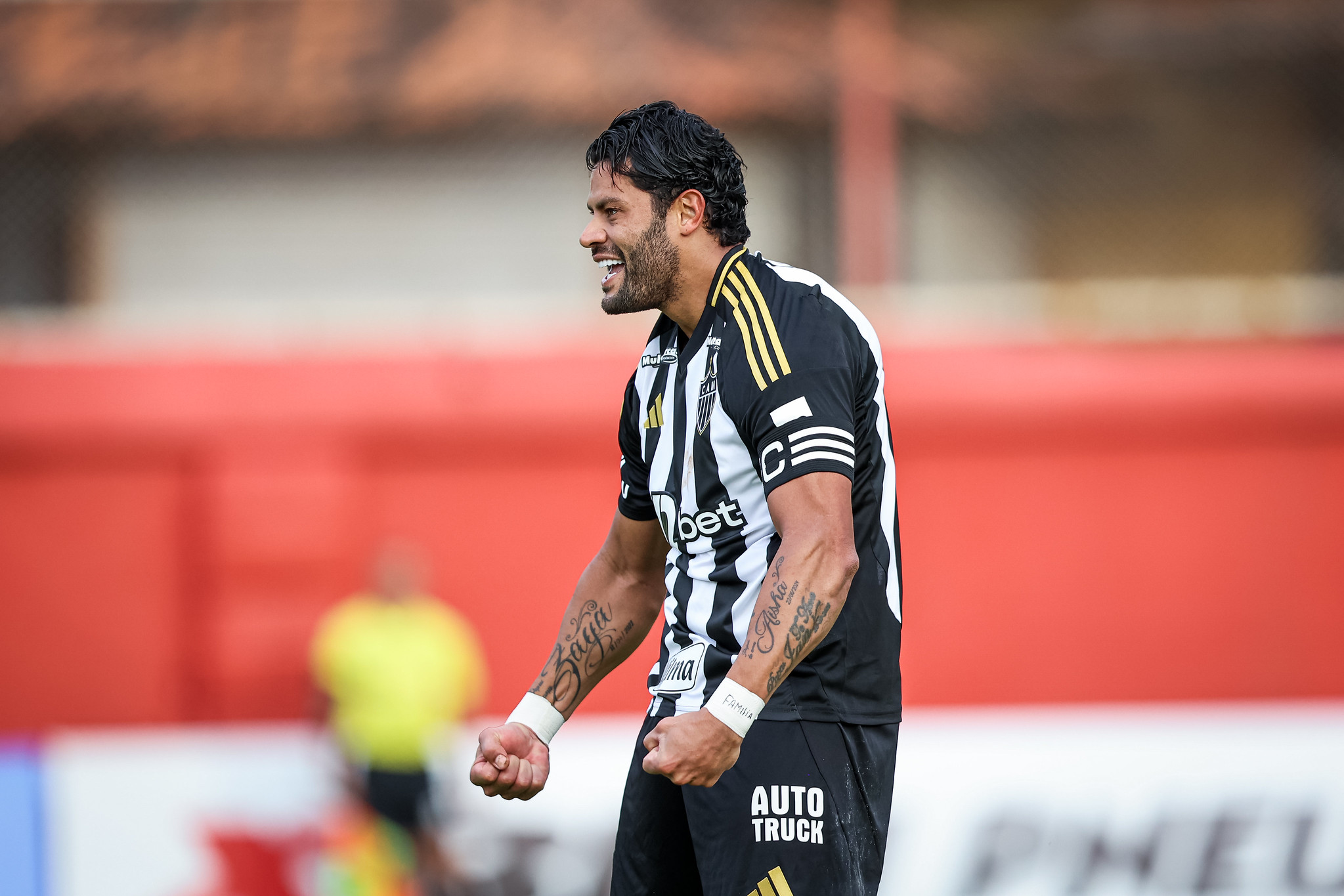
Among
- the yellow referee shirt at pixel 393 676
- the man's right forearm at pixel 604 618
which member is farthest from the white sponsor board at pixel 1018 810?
the man's right forearm at pixel 604 618

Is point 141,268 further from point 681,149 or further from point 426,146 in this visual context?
point 681,149

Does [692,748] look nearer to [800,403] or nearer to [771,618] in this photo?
[771,618]

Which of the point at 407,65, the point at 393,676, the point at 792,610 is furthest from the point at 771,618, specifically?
the point at 407,65

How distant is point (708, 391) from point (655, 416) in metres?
0.21

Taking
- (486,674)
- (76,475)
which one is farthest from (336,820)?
(76,475)

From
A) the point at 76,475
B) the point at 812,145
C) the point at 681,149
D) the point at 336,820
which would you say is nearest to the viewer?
the point at 681,149

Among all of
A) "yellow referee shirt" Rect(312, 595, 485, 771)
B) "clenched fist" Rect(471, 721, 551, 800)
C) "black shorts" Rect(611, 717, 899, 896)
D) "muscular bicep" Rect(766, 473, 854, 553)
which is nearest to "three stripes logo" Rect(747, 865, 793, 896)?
"black shorts" Rect(611, 717, 899, 896)

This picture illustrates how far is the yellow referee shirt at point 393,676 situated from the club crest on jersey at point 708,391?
471cm

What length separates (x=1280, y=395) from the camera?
27.2ft

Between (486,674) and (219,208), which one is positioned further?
(219,208)

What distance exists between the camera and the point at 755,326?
2.94 m

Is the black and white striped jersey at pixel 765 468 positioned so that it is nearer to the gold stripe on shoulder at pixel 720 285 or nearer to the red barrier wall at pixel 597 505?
the gold stripe on shoulder at pixel 720 285

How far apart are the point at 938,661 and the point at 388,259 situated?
178 inches

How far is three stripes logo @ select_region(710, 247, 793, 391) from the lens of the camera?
9.37 ft
